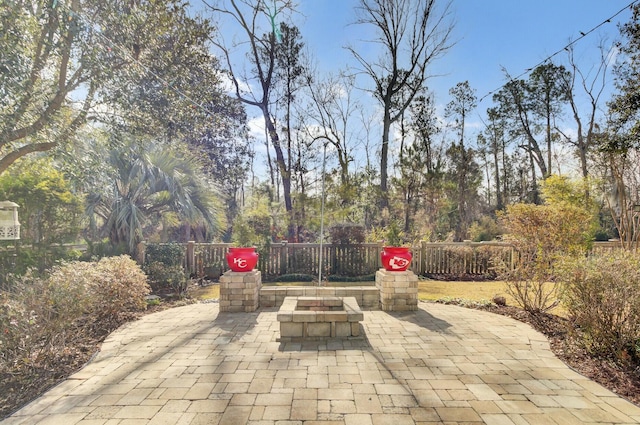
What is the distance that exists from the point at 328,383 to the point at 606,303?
2.88 m

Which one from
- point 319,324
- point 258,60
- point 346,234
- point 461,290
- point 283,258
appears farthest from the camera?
point 258,60

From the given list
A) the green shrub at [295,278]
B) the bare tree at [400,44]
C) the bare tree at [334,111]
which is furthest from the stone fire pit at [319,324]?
the bare tree at [334,111]

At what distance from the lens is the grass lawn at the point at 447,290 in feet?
21.4

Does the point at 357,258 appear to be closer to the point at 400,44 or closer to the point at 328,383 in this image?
the point at 328,383

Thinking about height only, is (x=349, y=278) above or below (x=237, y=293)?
below

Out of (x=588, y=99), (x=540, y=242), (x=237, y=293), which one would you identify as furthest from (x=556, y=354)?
(x=588, y=99)

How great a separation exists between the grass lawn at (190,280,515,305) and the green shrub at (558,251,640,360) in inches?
104

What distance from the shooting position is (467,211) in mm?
18297

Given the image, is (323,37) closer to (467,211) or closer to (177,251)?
(177,251)

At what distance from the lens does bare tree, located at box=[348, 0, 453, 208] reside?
12.3 m

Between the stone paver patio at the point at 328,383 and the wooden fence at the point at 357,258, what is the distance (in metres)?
4.78

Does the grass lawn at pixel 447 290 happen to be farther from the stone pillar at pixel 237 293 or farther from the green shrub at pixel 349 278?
the stone pillar at pixel 237 293

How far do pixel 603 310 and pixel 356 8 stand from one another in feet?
42.8

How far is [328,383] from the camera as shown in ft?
8.59
